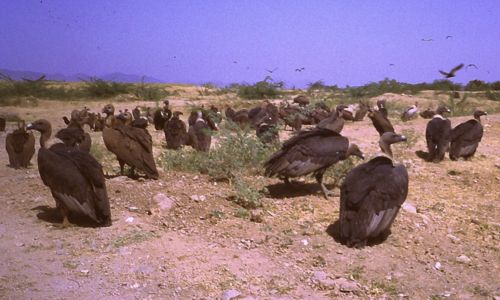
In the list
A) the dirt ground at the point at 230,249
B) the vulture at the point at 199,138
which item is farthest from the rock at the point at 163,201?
the vulture at the point at 199,138

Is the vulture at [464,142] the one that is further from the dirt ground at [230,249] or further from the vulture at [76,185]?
the vulture at [76,185]

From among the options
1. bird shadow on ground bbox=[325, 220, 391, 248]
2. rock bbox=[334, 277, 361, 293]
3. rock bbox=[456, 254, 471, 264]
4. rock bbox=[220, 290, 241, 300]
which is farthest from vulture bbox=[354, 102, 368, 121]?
rock bbox=[220, 290, 241, 300]

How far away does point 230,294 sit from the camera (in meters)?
4.43

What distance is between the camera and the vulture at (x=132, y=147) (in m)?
7.54

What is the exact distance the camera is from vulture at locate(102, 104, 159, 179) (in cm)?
754

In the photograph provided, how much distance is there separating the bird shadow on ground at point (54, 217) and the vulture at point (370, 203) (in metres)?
2.85

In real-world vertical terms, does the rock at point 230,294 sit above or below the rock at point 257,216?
below

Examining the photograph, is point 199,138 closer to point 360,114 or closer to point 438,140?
point 438,140

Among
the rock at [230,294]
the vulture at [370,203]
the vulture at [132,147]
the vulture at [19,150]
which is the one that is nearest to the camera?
the rock at [230,294]

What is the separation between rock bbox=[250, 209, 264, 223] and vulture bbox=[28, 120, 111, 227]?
5.43 ft

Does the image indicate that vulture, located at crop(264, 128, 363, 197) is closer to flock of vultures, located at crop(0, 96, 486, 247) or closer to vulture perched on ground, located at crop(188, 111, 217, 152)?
flock of vultures, located at crop(0, 96, 486, 247)

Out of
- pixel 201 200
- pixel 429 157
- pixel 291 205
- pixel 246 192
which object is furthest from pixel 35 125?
pixel 429 157

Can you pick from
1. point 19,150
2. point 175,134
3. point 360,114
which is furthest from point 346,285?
point 360,114

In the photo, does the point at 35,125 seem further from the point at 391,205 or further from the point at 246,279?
the point at 391,205
